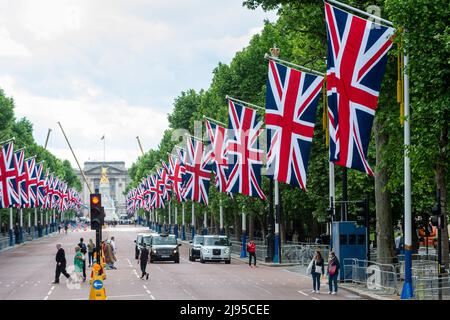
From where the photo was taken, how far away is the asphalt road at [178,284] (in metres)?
34.6

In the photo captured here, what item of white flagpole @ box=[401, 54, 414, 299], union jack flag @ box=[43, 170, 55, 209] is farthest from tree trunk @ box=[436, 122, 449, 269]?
union jack flag @ box=[43, 170, 55, 209]

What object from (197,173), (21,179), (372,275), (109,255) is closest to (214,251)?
(197,173)

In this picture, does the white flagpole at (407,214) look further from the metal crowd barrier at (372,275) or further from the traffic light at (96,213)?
the traffic light at (96,213)

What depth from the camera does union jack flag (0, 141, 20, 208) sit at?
6631 centimetres

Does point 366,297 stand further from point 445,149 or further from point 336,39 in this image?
point 336,39

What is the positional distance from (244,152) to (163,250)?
12146 mm

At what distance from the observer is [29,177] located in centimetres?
8044

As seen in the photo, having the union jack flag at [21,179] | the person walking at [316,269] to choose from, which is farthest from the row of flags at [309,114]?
the union jack flag at [21,179]

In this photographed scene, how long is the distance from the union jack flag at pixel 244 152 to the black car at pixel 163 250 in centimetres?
916

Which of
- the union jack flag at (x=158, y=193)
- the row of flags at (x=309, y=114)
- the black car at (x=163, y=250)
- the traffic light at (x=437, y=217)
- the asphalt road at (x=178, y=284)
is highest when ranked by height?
the row of flags at (x=309, y=114)

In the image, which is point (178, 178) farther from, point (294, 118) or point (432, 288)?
point (432, 288)

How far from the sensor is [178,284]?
1588 inches
